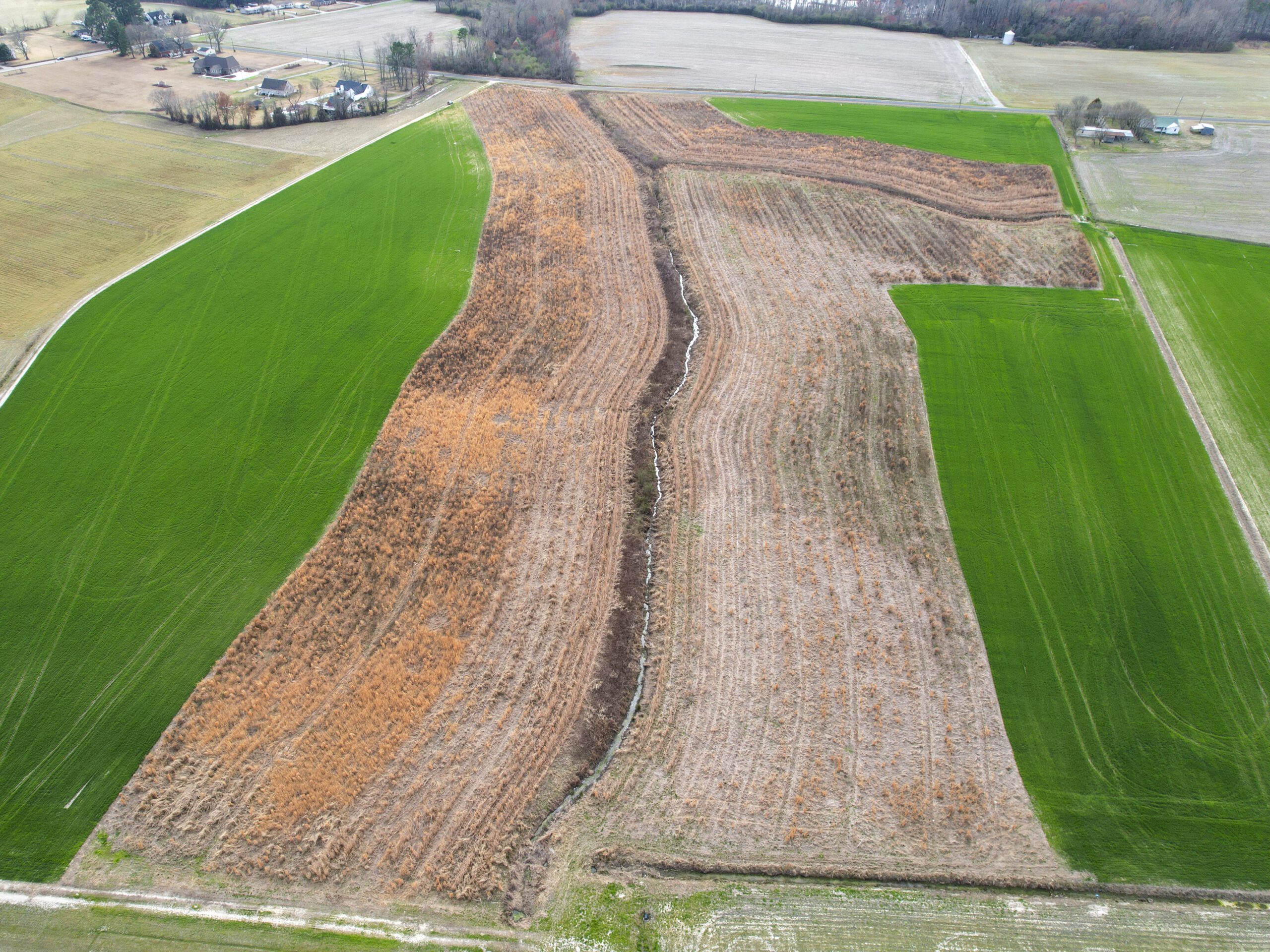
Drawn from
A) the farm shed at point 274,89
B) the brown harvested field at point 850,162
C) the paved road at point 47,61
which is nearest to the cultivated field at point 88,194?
the paved road at point 47,61

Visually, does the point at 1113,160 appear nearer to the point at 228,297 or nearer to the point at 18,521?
the point at 228,297

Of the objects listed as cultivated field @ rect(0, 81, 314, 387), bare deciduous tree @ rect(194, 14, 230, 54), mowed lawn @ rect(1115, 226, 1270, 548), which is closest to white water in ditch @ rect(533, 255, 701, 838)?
mowed lawn @ rect(1115, 226, 1270, 548)

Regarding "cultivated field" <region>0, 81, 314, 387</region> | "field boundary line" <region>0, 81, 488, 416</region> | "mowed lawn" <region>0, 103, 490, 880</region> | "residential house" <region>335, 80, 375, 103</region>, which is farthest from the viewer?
"residential house" <region>335, 80, 375, 103</region>

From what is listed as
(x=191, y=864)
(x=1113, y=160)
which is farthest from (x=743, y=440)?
(x=1113, y=160)

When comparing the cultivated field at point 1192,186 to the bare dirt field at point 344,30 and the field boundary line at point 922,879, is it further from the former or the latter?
the bare dirt field at point 344,30

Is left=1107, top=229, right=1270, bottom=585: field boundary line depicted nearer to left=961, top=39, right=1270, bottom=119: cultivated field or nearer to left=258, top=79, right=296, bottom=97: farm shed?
left=961, top=39, right=1270, bottom=119: cultivated field

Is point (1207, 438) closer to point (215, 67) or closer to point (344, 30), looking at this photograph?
point (215, 67)

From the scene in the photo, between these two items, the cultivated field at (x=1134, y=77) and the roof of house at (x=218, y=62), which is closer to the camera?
the cultivated field at (x=1134, y=77)

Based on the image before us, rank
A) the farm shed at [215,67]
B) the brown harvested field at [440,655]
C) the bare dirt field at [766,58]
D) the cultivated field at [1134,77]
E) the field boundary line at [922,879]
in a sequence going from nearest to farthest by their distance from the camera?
the field boundary line at [922,879] → the brown harvested field at [440,655] → the cultivated field at [1134,77] → the bare dirt field at [766,58] → the farm shed at [215,67]
